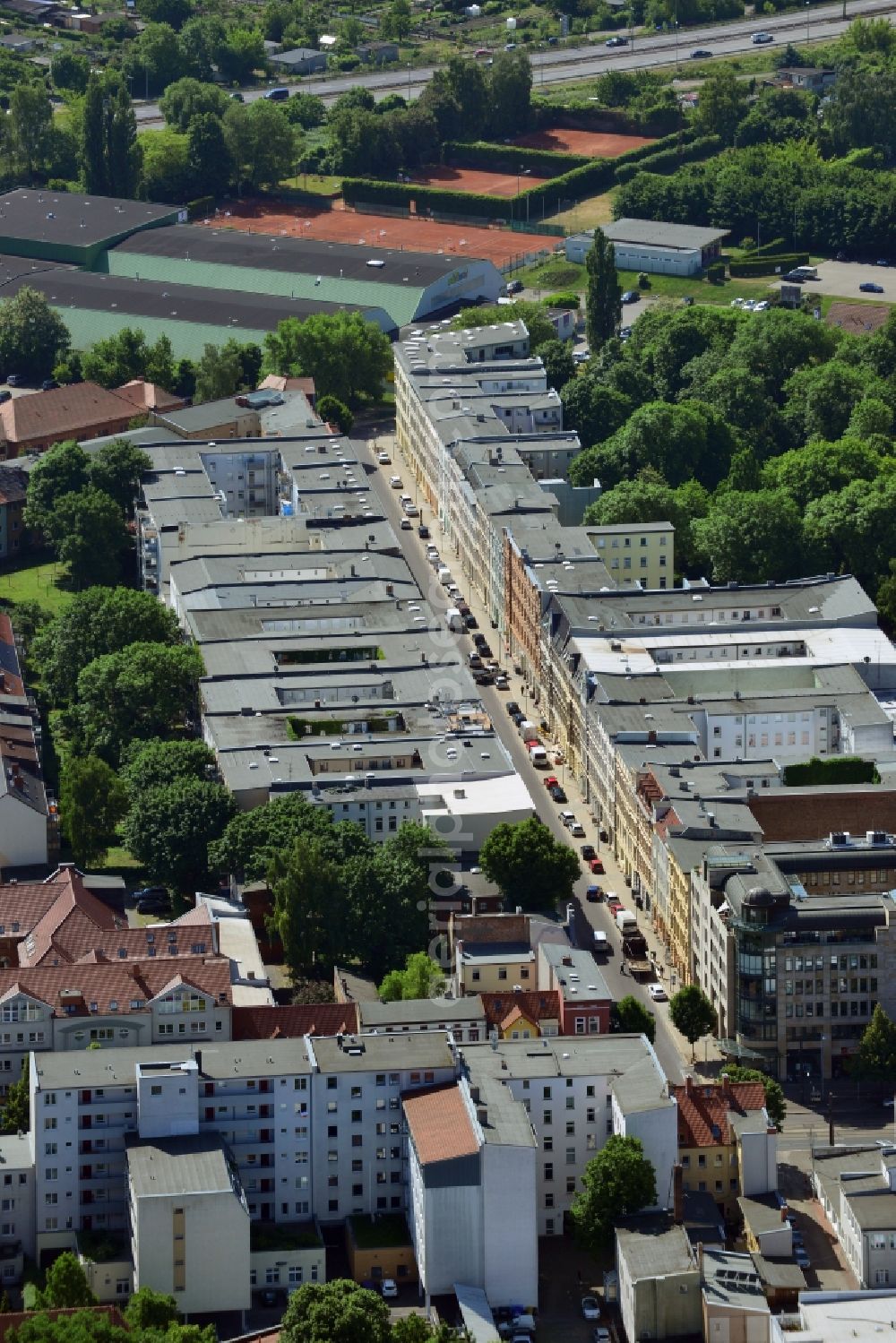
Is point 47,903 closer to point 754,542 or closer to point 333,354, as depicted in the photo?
point 754,542

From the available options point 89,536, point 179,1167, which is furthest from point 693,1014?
point 89,536

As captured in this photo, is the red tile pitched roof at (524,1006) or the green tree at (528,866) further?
the green tree at (528,866)

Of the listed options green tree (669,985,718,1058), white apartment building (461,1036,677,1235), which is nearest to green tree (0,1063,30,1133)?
white apartment building (461,1036,677,1235)

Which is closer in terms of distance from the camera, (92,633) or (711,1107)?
(711,1107)

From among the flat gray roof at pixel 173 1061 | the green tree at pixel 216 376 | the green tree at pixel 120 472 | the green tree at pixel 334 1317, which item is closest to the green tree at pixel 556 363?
the green tree at pixel 216 376

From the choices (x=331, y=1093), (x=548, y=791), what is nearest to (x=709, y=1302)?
(x=331, y=1093)

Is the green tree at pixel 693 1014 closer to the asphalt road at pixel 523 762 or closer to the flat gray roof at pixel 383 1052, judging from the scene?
the asphalt road at pixel 523 762

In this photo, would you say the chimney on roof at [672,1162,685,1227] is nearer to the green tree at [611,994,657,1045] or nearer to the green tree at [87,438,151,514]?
the green tree at [611,994,657,1045]
